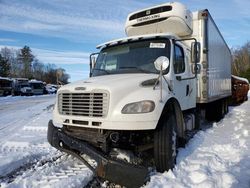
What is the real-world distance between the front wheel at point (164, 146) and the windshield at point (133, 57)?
126cm

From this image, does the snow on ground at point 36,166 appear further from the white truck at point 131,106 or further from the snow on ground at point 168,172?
the white truck at point 131,106

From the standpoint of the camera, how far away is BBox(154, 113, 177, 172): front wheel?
5.19 meters

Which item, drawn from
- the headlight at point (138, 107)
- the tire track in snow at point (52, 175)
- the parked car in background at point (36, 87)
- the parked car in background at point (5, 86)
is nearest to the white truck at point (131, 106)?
the headlight at point (138, 107)

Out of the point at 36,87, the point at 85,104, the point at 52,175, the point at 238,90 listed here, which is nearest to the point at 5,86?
the point at 36,87

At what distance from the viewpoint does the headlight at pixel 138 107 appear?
4.96 m

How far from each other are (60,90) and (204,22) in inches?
188

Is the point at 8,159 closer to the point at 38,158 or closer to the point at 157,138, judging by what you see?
the point at 38,158

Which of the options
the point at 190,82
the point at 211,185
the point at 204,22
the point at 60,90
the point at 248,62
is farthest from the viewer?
the point at 248,62

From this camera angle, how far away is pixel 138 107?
498cm

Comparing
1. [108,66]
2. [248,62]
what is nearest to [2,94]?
[108,66]

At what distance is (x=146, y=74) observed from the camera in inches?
233

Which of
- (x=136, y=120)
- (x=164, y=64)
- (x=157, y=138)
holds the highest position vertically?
(x=164, y=64)

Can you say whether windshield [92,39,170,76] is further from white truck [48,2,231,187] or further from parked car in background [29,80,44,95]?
parked car in background [29,80,44,95]

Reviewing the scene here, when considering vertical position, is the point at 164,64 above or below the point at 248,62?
below
